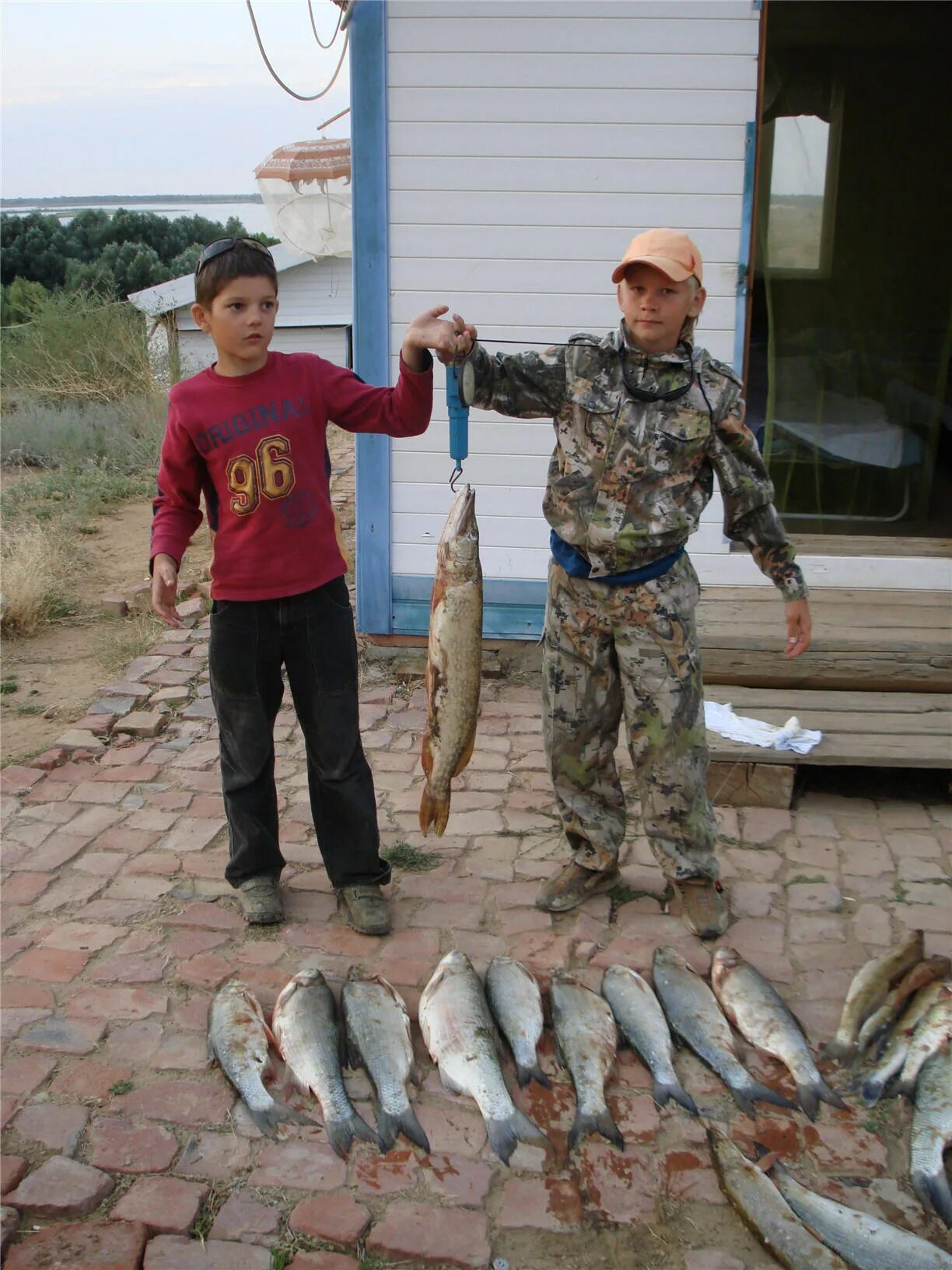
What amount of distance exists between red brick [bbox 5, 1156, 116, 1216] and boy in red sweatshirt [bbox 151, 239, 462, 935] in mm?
1227

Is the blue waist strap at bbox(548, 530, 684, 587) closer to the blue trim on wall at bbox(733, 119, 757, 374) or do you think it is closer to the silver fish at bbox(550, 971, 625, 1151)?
the silver fish at bbox(550, 971, 625, 1151)

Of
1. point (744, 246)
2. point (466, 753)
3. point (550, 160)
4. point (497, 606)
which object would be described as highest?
point (550, 160)

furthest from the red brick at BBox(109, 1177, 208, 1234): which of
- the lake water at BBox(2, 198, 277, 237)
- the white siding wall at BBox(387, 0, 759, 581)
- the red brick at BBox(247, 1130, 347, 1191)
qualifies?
the lake water at BBox(2, 198, 277, 237)

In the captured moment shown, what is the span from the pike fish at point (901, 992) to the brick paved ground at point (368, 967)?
176 millimetres

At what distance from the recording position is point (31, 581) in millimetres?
7871

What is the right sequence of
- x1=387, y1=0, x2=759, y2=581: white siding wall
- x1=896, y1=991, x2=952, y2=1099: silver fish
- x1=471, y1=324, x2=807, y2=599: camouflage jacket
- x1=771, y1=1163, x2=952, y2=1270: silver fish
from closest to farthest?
1. x1=771, y1=1163, x2=952, y2=1270: silver fish
2. x1=896, y1=991, x2=952, y2=1099: silver fish
3. x1=471, y1=324, x2=807, y2=599: camouflage jacket
4. x1=387, y1=0, x2=759, y2=581: white siding wall

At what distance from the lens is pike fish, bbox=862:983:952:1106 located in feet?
10.7

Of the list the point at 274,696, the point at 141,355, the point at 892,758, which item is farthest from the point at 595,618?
the point at 141,355

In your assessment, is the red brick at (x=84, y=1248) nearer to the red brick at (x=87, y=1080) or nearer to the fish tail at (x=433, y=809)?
the red brick at (x=87, y=1080)

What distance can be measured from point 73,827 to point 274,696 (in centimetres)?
153

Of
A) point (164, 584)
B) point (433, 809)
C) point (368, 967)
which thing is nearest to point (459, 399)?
point (164, 584)

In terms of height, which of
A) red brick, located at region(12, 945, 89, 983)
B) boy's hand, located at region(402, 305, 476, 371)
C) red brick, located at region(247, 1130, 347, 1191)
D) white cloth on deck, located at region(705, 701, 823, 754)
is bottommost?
red brick, located at region(247, 1130, 347, 1191)

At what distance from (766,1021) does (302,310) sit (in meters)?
18.9

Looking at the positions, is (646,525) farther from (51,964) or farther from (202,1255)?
(51,964)
